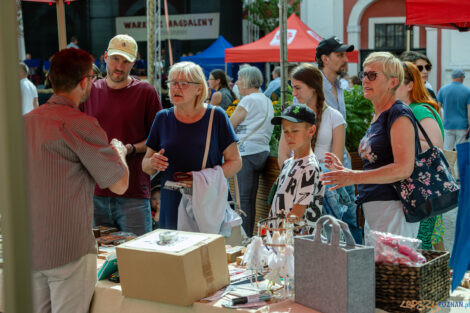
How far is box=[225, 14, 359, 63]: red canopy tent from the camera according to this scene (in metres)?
→ 9.52

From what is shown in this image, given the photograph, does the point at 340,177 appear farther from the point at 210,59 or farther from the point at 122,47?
the point at 210,59

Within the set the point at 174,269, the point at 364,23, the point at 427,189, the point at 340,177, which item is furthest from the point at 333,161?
the point at 364,23

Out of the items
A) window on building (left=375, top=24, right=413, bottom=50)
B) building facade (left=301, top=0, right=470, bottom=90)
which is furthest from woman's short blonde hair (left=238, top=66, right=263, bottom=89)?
window on building (left=375, top=24, right=413, bottom=50)

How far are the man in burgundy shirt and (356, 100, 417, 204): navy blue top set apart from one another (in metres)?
1.39

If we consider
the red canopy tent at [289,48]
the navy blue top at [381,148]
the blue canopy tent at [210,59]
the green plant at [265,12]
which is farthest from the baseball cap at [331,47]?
the green plant at [265,12]

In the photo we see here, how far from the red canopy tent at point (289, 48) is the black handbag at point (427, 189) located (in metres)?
6.74

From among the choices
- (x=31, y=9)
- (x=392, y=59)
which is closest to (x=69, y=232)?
(x=392, y=59)

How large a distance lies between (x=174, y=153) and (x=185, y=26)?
61.7ft

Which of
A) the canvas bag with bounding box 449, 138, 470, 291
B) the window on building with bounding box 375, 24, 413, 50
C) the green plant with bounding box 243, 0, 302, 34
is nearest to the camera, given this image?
the canvas bag with bounding box 449, 138, 470, 291

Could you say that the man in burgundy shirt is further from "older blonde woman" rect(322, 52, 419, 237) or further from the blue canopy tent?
the blue canopy tent

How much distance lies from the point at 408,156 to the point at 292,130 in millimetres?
611

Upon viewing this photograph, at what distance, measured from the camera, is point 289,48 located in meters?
9.59

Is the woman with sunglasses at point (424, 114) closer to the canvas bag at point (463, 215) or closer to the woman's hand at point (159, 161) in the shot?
the canvas bag at point (463, 215)

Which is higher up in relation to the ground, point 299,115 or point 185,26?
point 185,26
